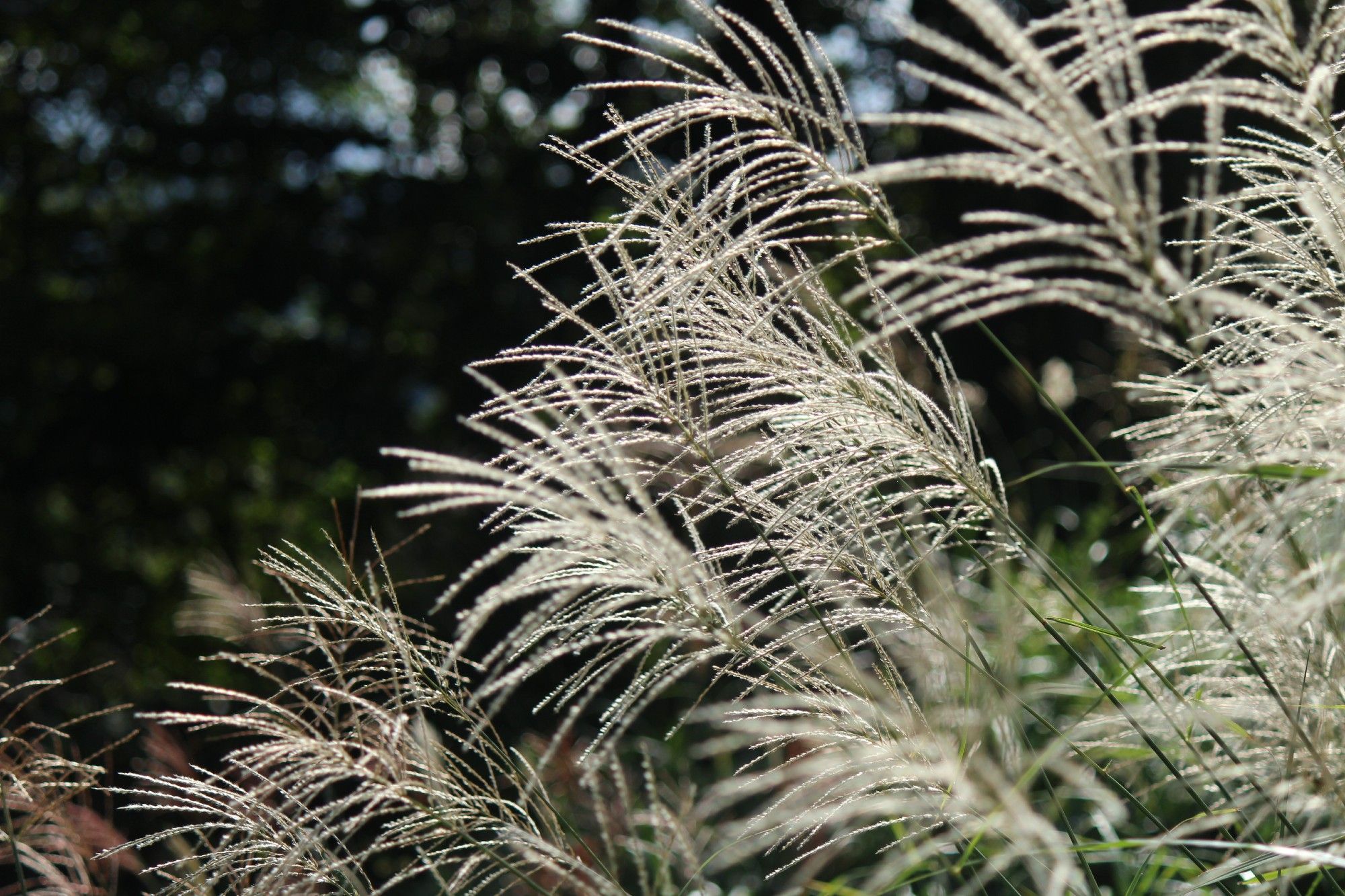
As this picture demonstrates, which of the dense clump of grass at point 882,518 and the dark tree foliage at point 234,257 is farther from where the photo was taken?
the dark tree foliage at point 234,257

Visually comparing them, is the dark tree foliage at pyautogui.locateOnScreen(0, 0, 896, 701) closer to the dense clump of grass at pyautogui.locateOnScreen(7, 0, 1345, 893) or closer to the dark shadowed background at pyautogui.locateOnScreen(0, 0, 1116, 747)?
the dark shadowed background at pyautogui.locateOnScreen(0, 0, 1116, 747)

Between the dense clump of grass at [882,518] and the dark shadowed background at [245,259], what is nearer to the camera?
the dense clump of grass at [882,518]

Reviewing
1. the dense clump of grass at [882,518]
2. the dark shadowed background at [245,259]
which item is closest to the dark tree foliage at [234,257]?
the dark shadowed background at [245,259]

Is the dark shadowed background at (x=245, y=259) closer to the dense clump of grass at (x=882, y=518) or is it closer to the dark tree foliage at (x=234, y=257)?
the dark tree foliage at (x=234, y=257)

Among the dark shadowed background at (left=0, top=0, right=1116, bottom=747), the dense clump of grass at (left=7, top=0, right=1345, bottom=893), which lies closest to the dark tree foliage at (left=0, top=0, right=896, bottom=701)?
the dark shadowed background at (left=0, top=0, right=1116, bottom=747)

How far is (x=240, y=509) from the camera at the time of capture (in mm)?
8805

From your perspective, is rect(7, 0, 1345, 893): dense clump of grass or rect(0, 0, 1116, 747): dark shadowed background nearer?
rect(7, 0, 1345, 893): dense clump of grass

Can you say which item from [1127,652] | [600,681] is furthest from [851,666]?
[1127,652]

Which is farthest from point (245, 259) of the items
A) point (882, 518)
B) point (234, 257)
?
point (882, 518)

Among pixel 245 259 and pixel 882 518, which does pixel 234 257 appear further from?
pixel 882 518

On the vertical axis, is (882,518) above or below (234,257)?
above

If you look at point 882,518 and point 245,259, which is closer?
point 882,518

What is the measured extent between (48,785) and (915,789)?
1.11 meters

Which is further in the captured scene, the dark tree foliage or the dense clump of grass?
the dark tree foliage
